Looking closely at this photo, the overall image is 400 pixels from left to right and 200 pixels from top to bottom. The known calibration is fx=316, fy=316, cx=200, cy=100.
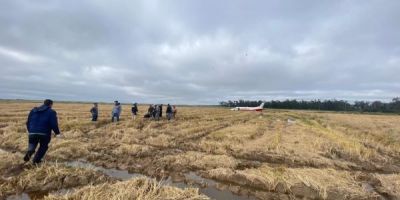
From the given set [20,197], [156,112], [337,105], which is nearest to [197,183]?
[20,197]

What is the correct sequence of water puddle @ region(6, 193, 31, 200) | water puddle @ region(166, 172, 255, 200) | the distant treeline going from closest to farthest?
water puddle @ region(6, 193, 31, 200) < water puddle @ region(166, 172, 255, 200) < the distant treeline

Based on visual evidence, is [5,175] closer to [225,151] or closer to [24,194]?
[24,194]

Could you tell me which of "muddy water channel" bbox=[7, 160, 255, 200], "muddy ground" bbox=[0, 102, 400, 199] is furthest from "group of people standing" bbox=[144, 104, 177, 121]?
"muddy water channel" bbox=[7, 160, 255, 200]

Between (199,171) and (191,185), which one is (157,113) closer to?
(199,171)

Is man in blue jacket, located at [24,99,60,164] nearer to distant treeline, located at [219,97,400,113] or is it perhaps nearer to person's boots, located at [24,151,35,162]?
person's boots, located at [24,151,35,162]

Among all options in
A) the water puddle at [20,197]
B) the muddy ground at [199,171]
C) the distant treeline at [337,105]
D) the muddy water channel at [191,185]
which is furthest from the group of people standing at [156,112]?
the distant treeline at [337,105]

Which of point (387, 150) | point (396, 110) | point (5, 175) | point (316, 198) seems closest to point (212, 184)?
point (316, 198)

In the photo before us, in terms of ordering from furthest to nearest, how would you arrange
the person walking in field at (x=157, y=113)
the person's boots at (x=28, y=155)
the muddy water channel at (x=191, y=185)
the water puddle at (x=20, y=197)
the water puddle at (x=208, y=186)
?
the person walking in field at (x=157, y=113) → the person's boots at (x=28, y=155) → the water puddle at (x=208, y=186) → the muddy water channel at (x=191, y=185) → the water puddle at (x=20, y=197)

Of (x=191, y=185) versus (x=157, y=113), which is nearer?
(x=191, y=185)

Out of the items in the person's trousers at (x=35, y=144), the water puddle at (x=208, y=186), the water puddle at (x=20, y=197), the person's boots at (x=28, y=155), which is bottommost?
the water puddle at (x=208, y=186)

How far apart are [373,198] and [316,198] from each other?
1601mm

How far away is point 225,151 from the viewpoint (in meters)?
14.2

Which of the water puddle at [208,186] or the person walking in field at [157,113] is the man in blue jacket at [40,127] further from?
the person walking in field at [157,113]

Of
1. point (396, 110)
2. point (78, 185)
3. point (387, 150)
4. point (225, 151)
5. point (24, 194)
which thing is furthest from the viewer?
point (396, 110)
